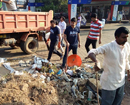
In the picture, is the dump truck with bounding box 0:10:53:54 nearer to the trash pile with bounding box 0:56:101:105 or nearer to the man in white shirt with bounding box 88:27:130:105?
the trash pile with bounding box 0:56:101:105

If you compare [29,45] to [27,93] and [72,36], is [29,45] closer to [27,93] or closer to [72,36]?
[72,36]

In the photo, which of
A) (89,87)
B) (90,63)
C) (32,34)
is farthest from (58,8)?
(89,87)

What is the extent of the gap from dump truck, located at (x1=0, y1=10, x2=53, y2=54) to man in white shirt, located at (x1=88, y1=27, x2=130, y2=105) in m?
4.65

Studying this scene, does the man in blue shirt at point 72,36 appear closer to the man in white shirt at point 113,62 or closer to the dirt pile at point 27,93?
the dirt pile at point 27,93

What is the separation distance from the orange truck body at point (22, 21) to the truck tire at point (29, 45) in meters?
0.50

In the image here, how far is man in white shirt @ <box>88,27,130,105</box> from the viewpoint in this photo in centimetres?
213

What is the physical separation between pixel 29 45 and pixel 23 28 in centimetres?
102

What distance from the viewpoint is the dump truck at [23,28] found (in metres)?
5.71

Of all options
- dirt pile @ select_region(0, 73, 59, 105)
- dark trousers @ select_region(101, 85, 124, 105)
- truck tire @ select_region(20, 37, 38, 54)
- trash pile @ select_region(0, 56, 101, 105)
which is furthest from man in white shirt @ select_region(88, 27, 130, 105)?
truck tire @ select_region(20, 37, 38, 54)

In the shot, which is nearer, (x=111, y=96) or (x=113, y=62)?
(x=113, y=62)

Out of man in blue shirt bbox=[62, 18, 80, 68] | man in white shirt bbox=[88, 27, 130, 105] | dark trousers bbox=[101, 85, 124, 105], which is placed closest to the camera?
man in white shirt bbox=[88, 27, 130, 105]

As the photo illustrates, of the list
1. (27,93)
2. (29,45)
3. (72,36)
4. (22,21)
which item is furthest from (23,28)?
(27,93)

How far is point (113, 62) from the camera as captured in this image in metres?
2.20

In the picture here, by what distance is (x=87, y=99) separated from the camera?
3.31 meters
